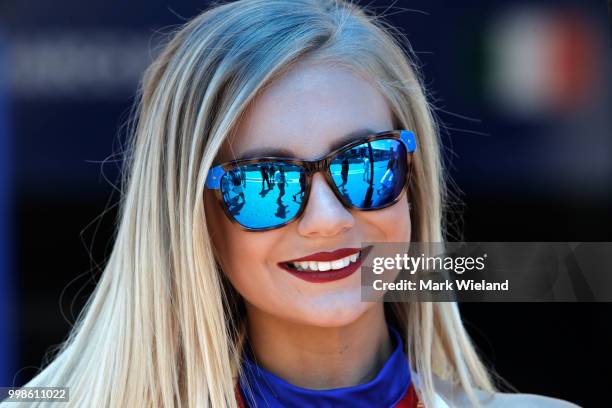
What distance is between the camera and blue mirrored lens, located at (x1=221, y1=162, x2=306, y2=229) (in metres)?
1.71

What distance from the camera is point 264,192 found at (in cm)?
172

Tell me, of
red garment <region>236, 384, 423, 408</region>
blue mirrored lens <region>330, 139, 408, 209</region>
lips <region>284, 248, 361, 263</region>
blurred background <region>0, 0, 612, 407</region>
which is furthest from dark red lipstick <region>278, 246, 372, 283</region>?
blurred background <region>0, 0, 612, 407</region>

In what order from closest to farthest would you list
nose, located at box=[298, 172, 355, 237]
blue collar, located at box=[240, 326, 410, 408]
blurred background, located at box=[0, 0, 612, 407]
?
nose, located at box=[298, 172, 355, 237] < blue collar, located at box=[240, 326, 410, 408] < blurred background, located at box=[0, 0, 612, 407]

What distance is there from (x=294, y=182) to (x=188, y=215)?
0.24 meters

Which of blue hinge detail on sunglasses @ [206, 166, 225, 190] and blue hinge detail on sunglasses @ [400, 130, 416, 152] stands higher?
blue hinge detail on sunglasses @ [400, 130, 416, 152]

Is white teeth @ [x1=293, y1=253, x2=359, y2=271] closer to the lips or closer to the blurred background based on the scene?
the lips

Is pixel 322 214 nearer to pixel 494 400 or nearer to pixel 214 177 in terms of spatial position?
pixel 214 177

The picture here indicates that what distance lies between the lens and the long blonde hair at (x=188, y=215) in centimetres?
179

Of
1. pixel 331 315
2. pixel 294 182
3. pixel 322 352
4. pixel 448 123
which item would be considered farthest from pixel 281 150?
pixel 448 123

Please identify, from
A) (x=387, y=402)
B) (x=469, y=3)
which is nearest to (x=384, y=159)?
(x=387, y=402)

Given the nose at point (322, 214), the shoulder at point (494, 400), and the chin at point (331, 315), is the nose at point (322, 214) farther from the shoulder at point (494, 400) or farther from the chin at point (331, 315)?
the shoulder at point (494, 400)

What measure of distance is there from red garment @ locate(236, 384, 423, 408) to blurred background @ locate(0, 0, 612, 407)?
2.07 metres

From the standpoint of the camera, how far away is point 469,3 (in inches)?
154

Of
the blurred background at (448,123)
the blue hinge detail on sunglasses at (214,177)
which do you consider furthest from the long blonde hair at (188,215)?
the blurred background at (448,123)
